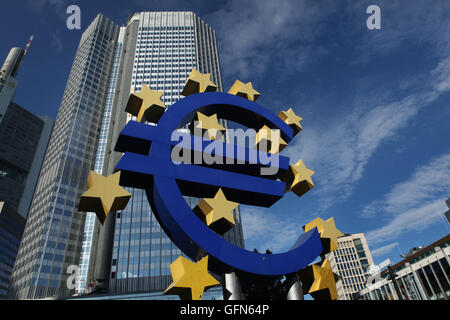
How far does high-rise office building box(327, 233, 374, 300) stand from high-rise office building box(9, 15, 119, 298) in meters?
83.2

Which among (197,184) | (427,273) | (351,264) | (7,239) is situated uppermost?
(7,239)

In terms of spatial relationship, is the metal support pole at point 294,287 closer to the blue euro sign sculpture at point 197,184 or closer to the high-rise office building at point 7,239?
the blue euro sign sculpture at point 197,184

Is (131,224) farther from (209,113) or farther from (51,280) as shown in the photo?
(209,113)

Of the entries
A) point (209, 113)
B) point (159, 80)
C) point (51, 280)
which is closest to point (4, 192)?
point (51, 280)

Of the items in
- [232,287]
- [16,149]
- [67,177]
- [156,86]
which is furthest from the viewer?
[16,149]

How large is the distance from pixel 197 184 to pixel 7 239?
139 metres

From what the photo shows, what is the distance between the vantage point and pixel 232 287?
8.80m

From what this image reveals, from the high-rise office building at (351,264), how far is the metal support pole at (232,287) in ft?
327

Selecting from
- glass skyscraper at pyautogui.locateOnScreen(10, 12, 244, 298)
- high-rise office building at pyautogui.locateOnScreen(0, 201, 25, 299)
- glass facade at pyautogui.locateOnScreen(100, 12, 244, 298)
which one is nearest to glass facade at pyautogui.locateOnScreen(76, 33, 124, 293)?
glass skyscraper at pyautogui.locateOnScreen(10, 12, 244, 298)

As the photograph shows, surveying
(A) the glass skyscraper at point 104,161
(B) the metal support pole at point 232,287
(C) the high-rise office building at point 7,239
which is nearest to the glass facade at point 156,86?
(A) the glass skyscraper at point 104,161

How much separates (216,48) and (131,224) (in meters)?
78.5

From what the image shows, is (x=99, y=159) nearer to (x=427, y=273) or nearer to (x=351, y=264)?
(x=351, y=264)

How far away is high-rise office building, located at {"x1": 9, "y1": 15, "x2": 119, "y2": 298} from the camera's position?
7289 centimetres

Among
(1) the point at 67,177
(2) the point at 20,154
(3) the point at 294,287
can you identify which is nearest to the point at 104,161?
(1) the point at 67,177
